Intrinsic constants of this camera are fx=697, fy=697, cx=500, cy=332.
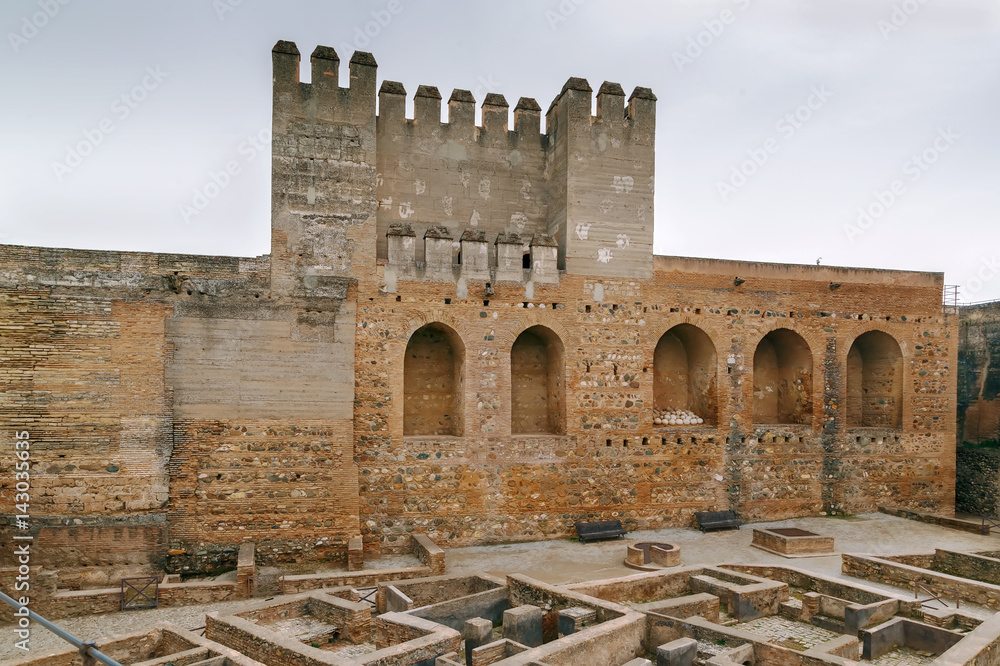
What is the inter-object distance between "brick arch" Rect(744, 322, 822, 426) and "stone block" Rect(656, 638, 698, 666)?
9178mm

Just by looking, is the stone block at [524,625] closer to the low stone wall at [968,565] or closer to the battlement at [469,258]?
the battlement at [469,258]

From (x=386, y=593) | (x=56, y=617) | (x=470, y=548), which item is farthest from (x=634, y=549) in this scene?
(x=56, y=617)

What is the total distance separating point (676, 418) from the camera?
15.7 metres

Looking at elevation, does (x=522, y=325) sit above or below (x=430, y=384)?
above

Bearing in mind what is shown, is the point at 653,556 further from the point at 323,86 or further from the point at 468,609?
the point at 323,86

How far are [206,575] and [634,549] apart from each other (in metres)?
7.16

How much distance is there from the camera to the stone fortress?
11336 mm

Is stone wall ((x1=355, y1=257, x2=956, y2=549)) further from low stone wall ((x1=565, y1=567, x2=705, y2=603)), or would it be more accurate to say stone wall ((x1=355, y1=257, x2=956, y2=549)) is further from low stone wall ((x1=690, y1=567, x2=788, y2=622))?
low stone wall ((x1=690, y1=567, x2=788, y2=622))

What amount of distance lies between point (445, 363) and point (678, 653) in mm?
8000

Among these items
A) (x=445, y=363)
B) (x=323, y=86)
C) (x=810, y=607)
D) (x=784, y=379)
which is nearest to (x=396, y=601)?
(x=445, y=363)

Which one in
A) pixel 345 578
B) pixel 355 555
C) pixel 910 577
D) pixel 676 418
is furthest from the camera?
pixel 676 418

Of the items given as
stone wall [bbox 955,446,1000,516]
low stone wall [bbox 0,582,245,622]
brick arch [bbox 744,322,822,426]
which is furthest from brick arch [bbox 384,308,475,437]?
stone wall [bbox 955,446,1000,516]

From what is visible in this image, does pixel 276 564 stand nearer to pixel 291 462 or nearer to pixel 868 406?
pixel 291 462

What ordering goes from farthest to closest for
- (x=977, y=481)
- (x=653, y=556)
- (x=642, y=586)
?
(x=977, y=481), (x=653, y=556), (x=642, y=586)
